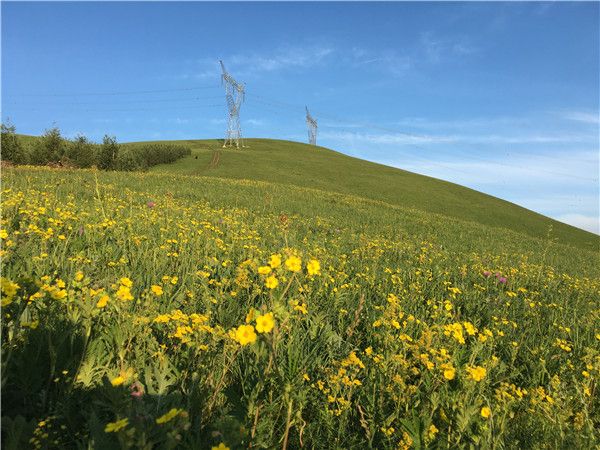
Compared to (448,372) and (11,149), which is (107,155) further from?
(448,372)

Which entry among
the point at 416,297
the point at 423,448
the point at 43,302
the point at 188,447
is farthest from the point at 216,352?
the point at 416,297

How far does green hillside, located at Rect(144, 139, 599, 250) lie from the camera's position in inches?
1687

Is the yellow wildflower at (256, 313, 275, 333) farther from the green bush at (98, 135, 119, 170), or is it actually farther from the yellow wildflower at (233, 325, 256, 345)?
the green bush at (98, 135, 119, 170)

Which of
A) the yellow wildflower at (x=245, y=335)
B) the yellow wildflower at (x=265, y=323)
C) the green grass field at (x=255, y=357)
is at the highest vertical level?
the yellow wildflower at (x=265, y=323)

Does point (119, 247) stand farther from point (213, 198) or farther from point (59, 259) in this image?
point (213, 198)

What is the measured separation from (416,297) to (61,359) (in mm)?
4188

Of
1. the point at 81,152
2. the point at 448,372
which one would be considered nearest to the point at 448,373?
the point at 448,372

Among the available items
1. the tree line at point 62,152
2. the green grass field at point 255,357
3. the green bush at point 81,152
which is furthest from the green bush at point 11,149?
the green grass field at point 255,357

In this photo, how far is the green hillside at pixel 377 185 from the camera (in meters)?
42.8

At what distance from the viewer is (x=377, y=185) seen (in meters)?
51.4

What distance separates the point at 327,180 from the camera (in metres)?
50.9

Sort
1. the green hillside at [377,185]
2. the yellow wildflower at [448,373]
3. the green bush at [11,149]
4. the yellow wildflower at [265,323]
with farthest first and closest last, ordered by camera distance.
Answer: the green hillside at [377,185], the green bush at [11,149], the yellow wildflower at [448,373], the yellow wildflower at [265,323]

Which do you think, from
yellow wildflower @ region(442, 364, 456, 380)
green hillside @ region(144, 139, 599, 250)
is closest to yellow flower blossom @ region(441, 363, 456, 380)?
yellow wildflower @ region(442, 364, 456, 380)

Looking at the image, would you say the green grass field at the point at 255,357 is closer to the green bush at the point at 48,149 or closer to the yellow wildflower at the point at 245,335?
the yellow wildflower at the point at 245,335
